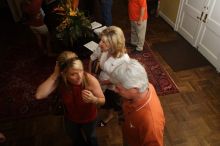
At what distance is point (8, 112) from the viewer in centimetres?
340

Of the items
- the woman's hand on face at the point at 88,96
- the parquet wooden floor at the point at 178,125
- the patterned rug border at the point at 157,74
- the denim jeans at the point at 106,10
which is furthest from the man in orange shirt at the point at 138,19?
the woman's hand on face at the point at 88,96

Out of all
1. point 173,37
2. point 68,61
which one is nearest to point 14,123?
point 68,61

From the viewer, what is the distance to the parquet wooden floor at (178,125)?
2984mm

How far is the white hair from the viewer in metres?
1.54

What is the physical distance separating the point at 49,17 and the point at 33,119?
82.2 inches

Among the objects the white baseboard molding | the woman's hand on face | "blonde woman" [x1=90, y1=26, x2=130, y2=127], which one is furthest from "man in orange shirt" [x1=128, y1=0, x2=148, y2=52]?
the woman's hand on face

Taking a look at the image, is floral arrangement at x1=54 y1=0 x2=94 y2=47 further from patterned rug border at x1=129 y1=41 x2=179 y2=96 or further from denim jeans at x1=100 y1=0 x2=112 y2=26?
patterned rug border at x1=129 y1=41 x2=179 y2=96

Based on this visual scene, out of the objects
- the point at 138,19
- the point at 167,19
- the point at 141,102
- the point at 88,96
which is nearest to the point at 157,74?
the point at 138,19

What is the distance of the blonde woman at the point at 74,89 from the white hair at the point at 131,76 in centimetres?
43

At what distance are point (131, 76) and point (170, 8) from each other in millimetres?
4498

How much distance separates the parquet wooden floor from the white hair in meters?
1.61

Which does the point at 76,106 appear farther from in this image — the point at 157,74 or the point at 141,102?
the point at 157,74

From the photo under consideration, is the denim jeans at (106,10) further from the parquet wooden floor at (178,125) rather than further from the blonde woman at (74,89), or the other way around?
the blonde woman at (74,89)

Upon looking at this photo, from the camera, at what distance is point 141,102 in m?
1.61
